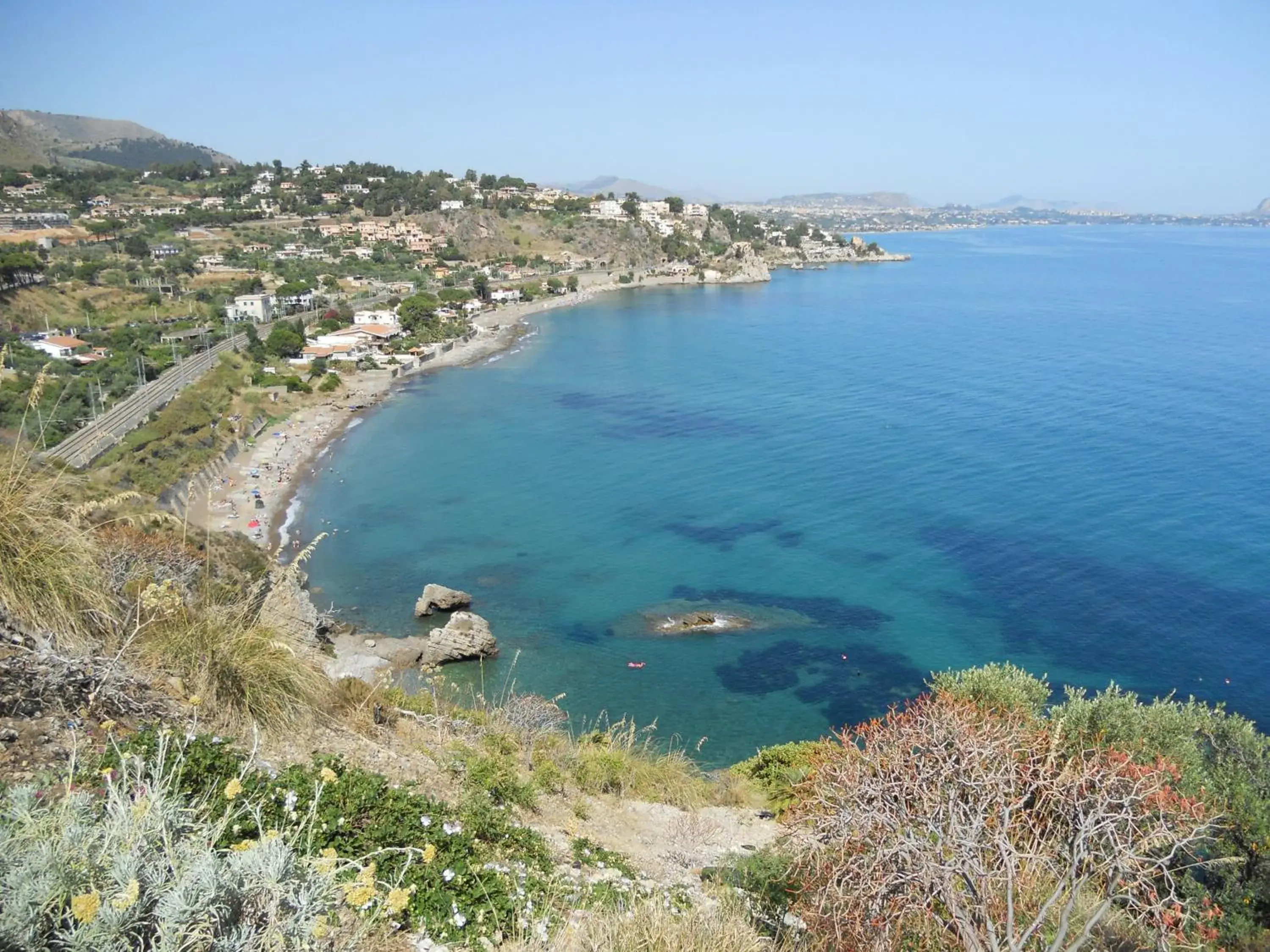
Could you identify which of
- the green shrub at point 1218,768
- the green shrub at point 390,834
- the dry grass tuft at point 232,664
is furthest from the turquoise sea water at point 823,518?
the green shrub at point 390,834

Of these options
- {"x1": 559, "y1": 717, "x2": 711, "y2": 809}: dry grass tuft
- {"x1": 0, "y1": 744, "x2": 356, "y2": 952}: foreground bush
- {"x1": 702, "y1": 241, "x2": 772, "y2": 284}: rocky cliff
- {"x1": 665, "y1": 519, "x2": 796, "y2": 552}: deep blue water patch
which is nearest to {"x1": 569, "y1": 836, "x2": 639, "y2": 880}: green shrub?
{"x1": 559, "y1": 717, "x2": 711, "y2": 809}: dry grass tuft

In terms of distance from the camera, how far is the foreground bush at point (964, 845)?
11.0 ft

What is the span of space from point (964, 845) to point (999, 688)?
318 inches

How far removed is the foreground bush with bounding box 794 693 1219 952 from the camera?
3363 millimetres

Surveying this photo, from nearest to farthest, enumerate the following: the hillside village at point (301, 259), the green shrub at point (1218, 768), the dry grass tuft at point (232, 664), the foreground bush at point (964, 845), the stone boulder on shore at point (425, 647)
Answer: the foreground bush at point (964, 845) < the dry grass tuft at point (232, 664) < the green shrub at point (1218, 768) < the stone boulder on shore at point (425, 647) < the hillside village at point (301, 259)

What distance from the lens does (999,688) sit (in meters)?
10.6

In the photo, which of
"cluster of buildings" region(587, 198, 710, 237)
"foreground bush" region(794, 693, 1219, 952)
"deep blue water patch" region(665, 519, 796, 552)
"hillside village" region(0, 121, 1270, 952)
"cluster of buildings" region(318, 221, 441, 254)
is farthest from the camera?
"cluster of buildings" region(587, 198, 710, 237)

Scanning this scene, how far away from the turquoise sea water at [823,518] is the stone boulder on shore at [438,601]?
0.42m

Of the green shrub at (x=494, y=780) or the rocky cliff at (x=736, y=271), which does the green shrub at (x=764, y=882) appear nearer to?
the green shrub at (x=494, y=780)

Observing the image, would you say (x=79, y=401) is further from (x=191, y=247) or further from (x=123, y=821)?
(x=191, y=247)

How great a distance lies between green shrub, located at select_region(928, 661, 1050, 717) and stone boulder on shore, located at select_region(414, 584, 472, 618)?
12.6 m

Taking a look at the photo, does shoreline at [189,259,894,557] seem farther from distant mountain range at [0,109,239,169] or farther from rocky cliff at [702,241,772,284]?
distant mountain range at [0,109,239,169]

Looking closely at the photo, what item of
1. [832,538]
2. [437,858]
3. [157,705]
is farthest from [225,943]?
[832,538]

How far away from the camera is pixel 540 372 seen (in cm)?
4938
